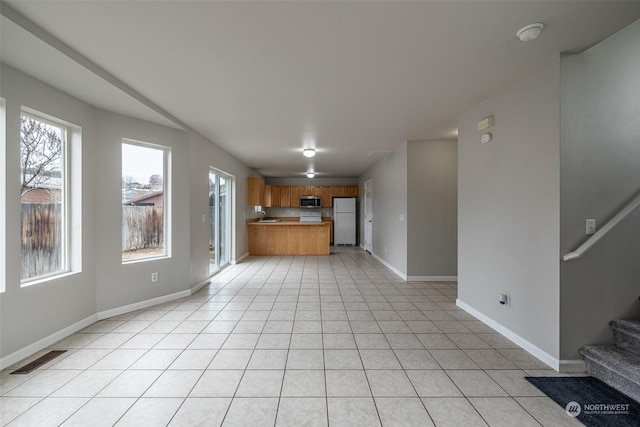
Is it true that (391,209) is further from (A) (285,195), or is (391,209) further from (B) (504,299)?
(A) (285,195)

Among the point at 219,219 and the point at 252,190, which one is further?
the point at 252,190

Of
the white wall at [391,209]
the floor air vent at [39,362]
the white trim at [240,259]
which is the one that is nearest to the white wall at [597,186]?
the white wall at [391,209]

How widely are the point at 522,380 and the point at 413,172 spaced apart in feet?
11.8

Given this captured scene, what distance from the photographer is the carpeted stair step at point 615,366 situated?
193 cm

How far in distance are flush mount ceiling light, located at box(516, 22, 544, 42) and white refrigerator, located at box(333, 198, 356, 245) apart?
8427 mm

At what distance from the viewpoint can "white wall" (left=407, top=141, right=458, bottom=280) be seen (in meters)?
5.09

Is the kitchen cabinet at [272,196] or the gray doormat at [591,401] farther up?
the kitchen cabinet at [272,196]

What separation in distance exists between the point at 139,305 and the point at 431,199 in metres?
4.80

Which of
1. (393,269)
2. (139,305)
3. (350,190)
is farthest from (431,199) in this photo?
(350,190)

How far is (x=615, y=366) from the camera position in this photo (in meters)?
2.03

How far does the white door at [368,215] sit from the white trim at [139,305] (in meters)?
5.55

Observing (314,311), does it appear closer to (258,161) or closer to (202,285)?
(202,285)

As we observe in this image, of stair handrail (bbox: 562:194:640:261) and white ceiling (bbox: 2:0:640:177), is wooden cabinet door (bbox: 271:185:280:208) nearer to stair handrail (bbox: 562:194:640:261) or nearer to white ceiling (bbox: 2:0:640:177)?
white ceiling (bbox: 2:0:640:177)

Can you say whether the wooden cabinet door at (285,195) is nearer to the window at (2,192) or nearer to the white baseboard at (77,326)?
the white baseboard at (77,326)
